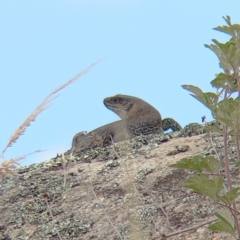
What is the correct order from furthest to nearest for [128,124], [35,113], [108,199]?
[128,124] < [108,199] < [35,113]

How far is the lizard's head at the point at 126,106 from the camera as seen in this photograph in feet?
30.0

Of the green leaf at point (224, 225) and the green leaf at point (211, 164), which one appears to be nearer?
the green leaf at point (224, 225)

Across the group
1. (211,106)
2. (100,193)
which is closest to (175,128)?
(100,193)

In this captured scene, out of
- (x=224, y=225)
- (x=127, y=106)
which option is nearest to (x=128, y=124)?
(x=127, y=106)

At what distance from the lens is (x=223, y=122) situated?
5.62ft

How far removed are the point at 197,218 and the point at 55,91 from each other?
146 centimetres

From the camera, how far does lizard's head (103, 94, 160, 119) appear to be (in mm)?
9133

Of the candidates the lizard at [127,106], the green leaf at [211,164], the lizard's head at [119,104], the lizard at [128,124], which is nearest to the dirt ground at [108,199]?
the green leaf at [211,164]

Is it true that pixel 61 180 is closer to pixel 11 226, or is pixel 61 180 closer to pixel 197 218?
pixel 11 226

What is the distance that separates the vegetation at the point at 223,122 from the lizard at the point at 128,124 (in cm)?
472

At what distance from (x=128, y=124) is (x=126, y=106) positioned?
1229 mm

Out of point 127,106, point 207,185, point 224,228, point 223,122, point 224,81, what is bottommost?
point 224,228

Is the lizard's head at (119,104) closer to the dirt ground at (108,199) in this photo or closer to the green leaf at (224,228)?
the dirt ground at (108,199)

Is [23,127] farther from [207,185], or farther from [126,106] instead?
[126,106]
